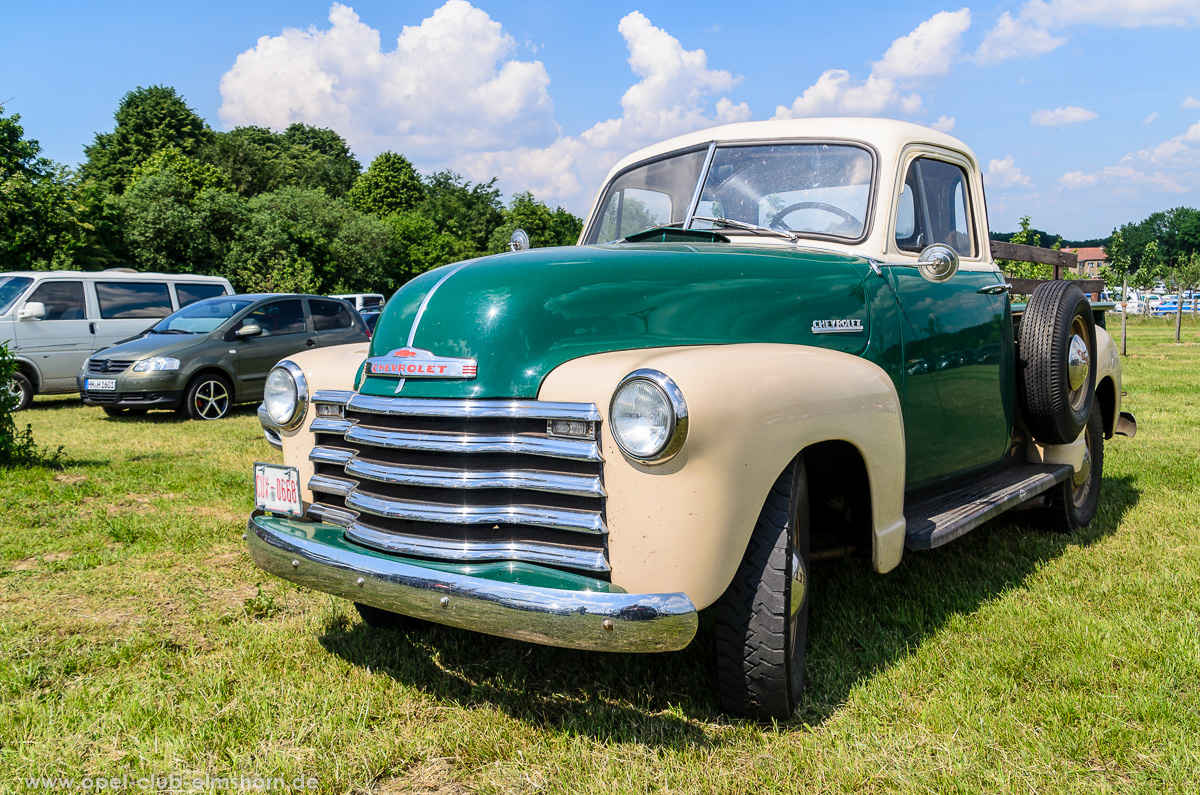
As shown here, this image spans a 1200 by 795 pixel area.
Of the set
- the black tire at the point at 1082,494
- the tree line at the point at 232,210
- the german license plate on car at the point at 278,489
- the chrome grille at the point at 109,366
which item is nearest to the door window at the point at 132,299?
the chrome grille at the point at 109,366

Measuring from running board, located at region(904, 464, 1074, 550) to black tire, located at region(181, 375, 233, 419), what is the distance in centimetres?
872

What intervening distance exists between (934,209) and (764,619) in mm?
2440

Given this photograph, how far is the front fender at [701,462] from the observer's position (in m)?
2.26

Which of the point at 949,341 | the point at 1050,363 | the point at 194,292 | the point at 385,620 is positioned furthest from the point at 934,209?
the point at 194,292

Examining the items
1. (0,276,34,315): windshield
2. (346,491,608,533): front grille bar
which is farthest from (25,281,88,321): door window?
(346,491,608,533): front grille bar

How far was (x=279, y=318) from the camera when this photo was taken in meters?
10.8

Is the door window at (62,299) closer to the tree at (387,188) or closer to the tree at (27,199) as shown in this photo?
the tree at (27,199)

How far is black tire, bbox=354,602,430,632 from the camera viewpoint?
344 cm

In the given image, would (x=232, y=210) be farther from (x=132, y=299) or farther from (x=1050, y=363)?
(x=1050, y=363)

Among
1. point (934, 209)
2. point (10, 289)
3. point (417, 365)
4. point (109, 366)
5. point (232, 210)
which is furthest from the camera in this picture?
point (232, 210)

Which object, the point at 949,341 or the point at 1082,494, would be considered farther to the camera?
the point at 1082,494

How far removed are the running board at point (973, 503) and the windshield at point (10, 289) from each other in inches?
454

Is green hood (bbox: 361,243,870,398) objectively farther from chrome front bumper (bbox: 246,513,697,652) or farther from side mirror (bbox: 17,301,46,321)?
side mirror (bbox: 17,301,46,321)

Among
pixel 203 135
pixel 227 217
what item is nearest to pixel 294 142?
pixel 203 135
